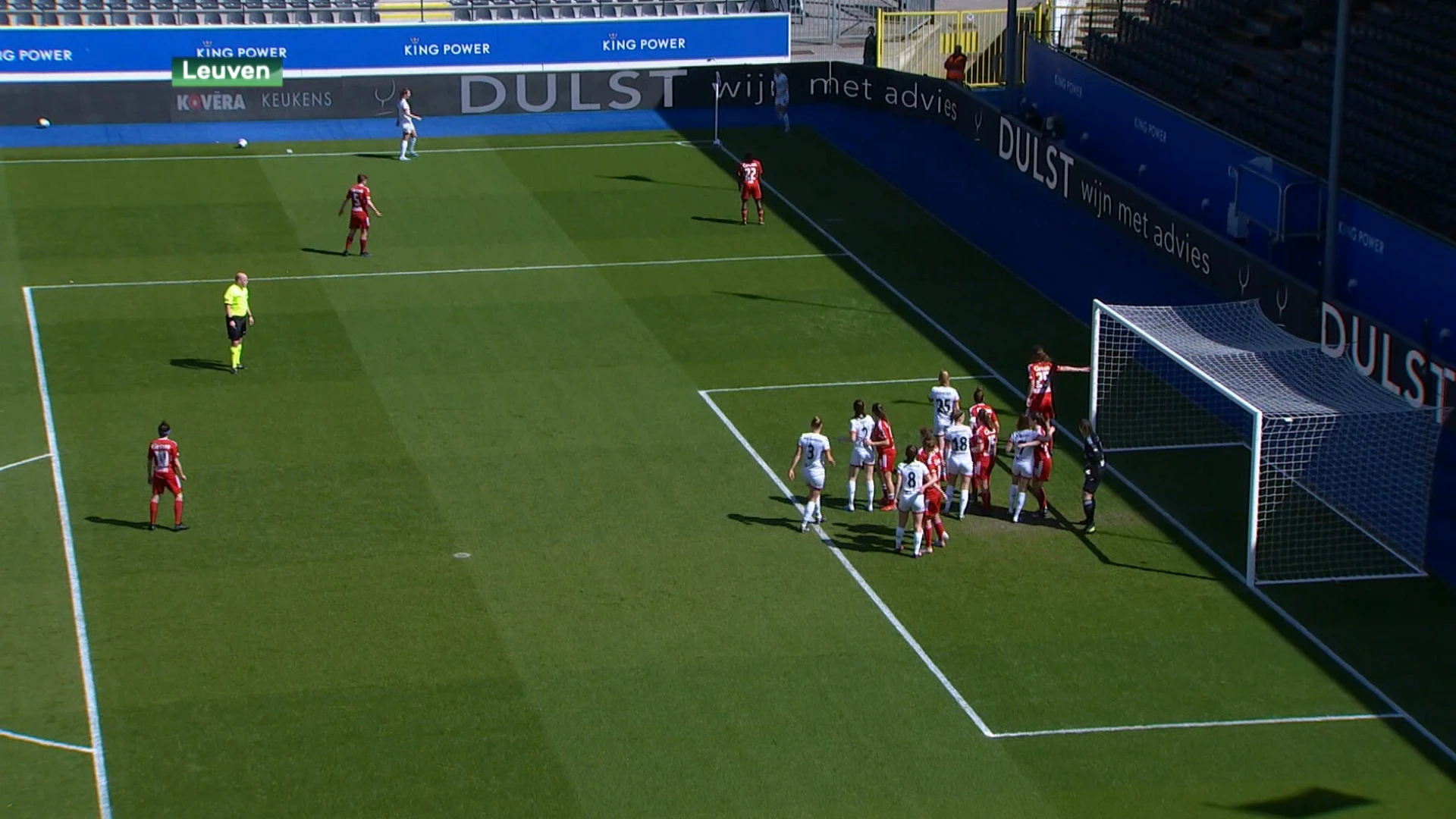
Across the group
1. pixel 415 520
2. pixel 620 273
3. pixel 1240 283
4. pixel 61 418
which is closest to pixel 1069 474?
pixel 1240 283

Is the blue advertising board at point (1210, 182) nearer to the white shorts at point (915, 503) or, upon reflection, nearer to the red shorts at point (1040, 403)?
the red shorts at point (1040, 403)

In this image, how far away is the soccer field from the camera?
1886 centimetres

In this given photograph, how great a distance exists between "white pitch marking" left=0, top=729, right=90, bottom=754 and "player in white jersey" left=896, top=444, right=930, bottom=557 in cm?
1015

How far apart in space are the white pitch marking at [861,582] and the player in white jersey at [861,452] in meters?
0.81

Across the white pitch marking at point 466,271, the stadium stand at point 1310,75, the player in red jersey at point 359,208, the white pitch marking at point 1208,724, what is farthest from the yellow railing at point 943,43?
the white pitch marking at point 1208,724

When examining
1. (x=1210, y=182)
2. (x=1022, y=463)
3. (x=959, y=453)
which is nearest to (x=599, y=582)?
(x=959, y=453)

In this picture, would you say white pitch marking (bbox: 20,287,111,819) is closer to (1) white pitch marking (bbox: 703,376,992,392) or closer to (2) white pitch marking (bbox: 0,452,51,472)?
(2) white pitch marking (bbox: 0,452,51,472)

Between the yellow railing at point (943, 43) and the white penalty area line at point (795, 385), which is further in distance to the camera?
the yellow railing at point (943, 43)

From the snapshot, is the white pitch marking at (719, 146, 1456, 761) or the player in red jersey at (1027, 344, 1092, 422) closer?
the white pitch marking at (719, 146, 1456, 761)

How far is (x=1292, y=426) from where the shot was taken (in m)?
25.4

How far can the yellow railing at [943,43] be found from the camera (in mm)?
51625

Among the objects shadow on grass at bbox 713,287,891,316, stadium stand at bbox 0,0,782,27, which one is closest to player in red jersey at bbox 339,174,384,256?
shadow on grass at bbox 713,287,891,316

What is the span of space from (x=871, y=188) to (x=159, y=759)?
26913 mm

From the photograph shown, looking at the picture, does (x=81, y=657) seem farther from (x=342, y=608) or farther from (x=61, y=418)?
(x=61, y=418)
